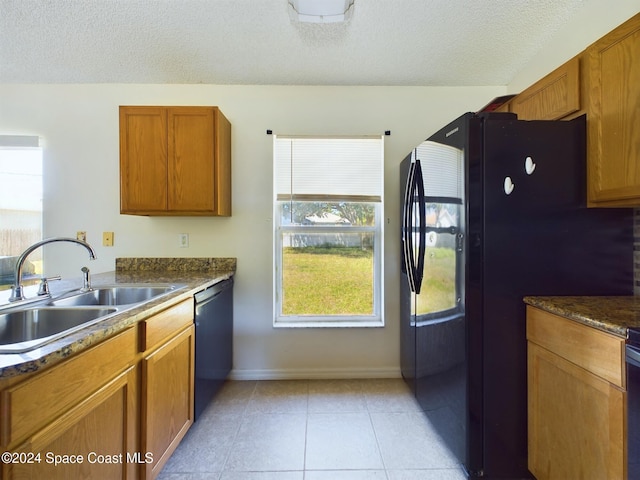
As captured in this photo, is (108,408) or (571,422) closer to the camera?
(108,408)

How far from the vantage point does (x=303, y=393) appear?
80.8 inches

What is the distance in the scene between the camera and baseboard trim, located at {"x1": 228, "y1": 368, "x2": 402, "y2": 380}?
7.38 ft

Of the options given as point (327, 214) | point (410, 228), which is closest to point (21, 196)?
point (327, 214)

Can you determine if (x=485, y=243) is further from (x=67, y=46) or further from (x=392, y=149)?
(x=67, y=46)

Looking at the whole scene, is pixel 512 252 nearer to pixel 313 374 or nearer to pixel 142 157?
pixel 313 374

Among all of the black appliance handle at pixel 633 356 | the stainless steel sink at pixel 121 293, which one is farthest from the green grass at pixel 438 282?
the stainless steel sink at pixel 121 293

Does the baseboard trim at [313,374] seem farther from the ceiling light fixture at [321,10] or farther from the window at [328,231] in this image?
the ceiling light fixture at [321,10]

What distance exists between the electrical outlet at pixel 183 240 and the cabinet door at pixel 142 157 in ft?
1.25

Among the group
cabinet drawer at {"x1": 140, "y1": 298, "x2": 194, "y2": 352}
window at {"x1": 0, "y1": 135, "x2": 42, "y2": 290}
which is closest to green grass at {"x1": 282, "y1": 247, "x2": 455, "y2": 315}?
cabinet drawer at {"x1": 140, "y1": 298, "x2": 194, "y2": 352}

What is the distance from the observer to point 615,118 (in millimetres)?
1161

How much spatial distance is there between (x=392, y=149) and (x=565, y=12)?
123cm

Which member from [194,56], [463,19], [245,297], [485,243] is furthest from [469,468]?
[194,56]

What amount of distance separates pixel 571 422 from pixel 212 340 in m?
1.88

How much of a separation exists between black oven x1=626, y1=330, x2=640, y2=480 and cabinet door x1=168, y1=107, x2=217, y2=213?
2200 millimetres
